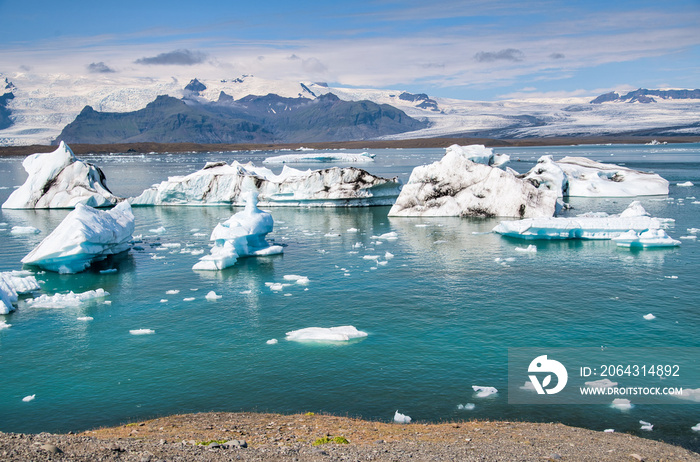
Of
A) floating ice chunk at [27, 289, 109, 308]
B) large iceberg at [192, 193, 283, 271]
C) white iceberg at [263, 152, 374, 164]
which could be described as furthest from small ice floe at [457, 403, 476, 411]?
white iceberg at [263, 152, 374, 164]

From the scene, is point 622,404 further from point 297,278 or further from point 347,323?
point 297,278

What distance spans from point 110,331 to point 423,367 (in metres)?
7.94

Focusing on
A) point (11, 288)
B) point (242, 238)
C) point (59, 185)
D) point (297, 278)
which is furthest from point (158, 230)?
point (59, 185)

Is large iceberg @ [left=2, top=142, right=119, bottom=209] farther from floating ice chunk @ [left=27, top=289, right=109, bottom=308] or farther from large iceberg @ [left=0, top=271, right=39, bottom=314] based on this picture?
floating ice chunk @ [left=27, top=289, right=109, bottom=308]

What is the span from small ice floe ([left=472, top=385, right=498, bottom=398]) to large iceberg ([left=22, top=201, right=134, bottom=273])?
1459cm

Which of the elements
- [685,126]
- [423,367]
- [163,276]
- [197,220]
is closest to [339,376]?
[423,367]

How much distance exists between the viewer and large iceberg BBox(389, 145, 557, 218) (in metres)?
29.4

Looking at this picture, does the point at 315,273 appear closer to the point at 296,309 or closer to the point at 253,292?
the point at 253,292

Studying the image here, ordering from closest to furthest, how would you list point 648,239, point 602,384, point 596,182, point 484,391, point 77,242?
point 484,391
point 602,384
point 77,242
point 648,239
point 596,182

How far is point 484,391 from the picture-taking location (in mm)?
9867

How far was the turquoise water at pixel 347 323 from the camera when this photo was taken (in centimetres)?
960

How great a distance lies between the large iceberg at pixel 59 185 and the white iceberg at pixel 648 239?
31.3m

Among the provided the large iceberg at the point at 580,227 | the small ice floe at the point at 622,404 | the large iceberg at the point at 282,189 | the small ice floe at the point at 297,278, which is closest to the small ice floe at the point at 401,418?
the small ice floe at the point at 622,404

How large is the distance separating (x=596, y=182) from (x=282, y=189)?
22752 millimetres
